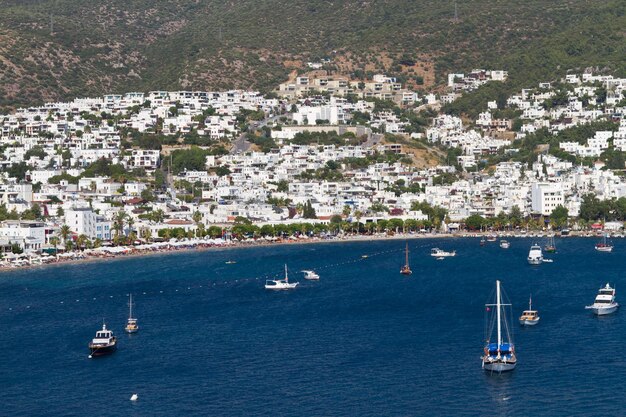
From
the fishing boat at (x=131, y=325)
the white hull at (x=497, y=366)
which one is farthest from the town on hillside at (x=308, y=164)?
the white hull at (x=497, y=366)

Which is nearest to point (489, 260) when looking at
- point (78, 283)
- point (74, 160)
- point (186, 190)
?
point (78, 283)

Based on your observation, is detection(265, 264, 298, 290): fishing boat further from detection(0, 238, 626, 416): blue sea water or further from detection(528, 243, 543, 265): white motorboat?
detection(528, 243, 543, 265): white motorboat

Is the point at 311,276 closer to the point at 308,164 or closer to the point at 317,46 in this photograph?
the point at 308,164

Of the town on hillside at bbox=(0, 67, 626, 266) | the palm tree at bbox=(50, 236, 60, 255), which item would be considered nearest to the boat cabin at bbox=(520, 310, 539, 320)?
the town on hillside at bbox=(0, 67, 626, 266)

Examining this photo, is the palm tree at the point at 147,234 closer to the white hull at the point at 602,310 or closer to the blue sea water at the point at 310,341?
the blue sea water at the point at 310,341

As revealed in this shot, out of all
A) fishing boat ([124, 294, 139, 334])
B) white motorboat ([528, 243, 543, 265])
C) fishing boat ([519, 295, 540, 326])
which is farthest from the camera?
white motorboat ([528, 243, 543, 265])

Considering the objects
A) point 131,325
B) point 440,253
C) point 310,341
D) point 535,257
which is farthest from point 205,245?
point 310,341
